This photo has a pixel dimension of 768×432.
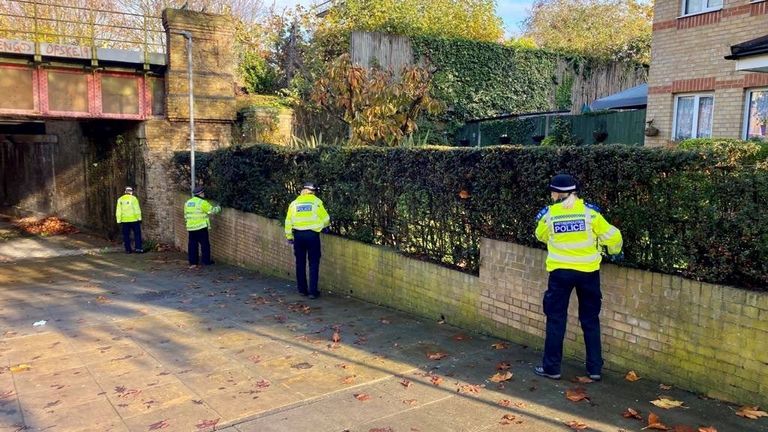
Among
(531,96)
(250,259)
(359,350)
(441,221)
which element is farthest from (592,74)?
(359,350)

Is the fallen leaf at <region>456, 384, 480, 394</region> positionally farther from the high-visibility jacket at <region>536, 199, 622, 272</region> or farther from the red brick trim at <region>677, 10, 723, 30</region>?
the red brick trim at <region>677, 10, 723, 30</region>

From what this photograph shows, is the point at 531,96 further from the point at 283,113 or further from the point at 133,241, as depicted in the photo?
the point at 133,241

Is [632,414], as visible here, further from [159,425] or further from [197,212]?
[197,212]

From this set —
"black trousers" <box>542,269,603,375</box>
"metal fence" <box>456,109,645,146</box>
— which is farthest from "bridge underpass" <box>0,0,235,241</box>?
"black trousers" <box>542,269,603,375</box>

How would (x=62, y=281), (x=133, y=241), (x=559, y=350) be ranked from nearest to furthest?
(x=559, y=350) < (x=62, y=281) < (x=133, y=241)

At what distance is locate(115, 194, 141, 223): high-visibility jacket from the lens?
623 inches

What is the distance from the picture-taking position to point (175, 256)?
15.3 m

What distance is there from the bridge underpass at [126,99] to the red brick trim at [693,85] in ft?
38.7

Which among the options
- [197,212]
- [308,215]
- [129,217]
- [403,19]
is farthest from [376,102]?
[403,19]

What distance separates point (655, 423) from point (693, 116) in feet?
34.3

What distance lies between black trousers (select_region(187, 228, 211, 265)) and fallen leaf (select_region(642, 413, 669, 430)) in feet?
35.1

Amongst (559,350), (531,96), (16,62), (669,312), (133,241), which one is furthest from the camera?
(531,96)

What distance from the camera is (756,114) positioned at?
37.4 feet

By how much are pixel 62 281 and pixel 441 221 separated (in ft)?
27.7
